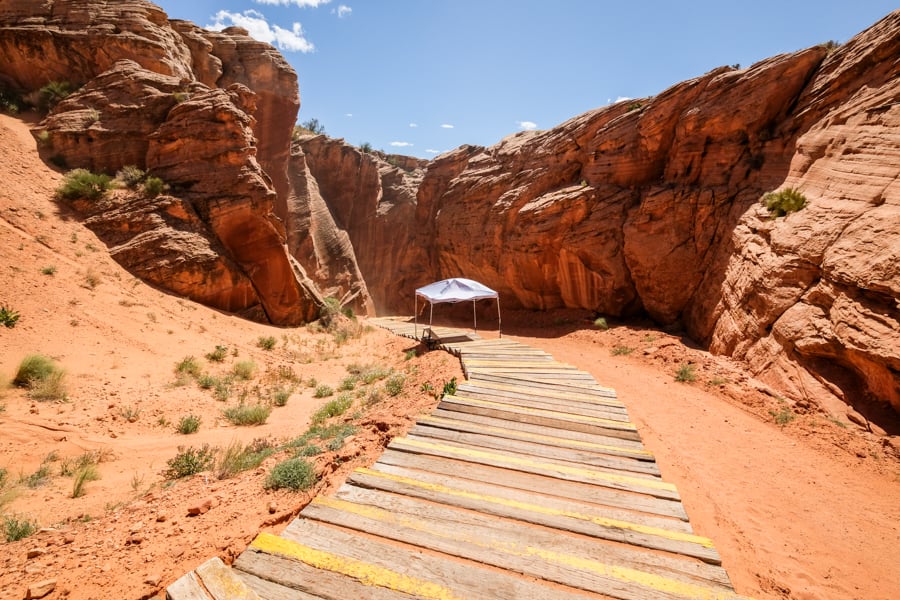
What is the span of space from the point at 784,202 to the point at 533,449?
1068 cm

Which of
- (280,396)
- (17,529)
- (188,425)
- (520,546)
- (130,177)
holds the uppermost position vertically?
(130,177)

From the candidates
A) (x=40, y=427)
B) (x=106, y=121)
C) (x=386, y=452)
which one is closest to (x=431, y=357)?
(x=386, y=452)

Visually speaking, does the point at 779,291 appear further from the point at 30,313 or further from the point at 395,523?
the point at 30,313

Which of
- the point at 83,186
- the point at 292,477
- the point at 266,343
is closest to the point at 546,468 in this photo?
the point at 292,477

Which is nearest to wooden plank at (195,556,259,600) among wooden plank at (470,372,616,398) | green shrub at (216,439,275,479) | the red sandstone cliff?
green shrub at (216,439,275,479)

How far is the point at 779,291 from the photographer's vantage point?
8867 millimetres

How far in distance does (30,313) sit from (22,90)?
13446mm

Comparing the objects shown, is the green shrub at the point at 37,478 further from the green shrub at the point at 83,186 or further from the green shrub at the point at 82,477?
the green shrub at the point at 83,186

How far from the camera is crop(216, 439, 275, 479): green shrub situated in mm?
4852

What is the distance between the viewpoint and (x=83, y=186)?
1196cm

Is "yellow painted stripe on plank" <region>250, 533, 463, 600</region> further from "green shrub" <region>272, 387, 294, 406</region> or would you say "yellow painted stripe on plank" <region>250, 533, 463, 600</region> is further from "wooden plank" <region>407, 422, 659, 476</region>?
"green shrub" <region>272, 387, 294, 406</region>

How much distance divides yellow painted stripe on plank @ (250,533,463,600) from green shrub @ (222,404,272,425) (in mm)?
5177

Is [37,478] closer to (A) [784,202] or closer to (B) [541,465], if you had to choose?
(B) [541,465]

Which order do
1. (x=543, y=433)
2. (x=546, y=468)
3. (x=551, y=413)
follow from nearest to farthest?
1. (x=546, y=468)
2. (x=543, y=433)
3. (x=551, y=413)
